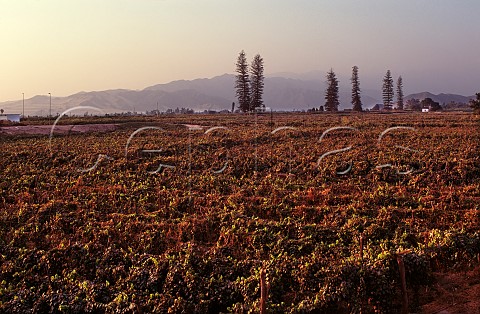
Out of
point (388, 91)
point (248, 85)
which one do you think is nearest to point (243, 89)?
point (248, 85)

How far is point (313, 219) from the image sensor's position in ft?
44.0

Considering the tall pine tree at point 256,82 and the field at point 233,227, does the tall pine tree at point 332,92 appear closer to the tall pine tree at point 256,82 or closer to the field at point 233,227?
the tall pine tree at point 256,82

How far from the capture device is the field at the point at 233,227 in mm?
8211

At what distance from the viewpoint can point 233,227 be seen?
12.3 meters

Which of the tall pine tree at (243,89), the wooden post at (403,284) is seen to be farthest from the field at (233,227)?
the tall pine tree at (243,89)

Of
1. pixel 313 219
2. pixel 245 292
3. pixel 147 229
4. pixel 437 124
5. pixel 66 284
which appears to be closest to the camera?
pixel 245 292

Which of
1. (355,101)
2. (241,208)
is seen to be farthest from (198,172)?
(355,101)

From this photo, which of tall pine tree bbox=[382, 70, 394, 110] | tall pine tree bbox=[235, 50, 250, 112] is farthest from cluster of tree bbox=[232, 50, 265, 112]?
tall pine tree bbox=[382, 70, 394, 110]

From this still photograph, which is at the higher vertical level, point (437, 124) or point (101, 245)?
point (437, 124)

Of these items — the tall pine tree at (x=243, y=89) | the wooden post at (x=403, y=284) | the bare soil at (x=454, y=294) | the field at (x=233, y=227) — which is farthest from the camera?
the tall pine tree at (x=243, y=89)

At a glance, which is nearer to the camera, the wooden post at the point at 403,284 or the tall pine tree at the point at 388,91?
the wooden post at the point at 403,284

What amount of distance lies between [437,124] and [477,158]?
22.6 meters

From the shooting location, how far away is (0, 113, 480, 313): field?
8211mm

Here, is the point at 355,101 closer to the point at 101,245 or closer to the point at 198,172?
the point at 198,172
